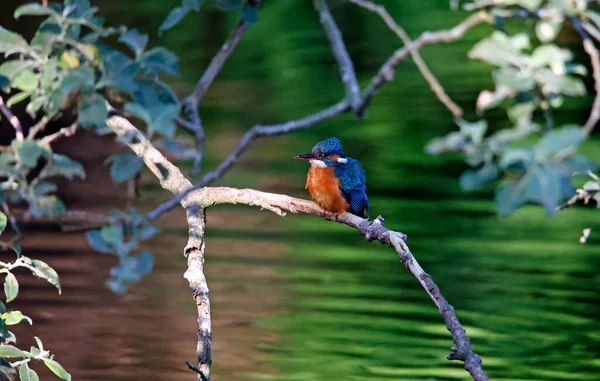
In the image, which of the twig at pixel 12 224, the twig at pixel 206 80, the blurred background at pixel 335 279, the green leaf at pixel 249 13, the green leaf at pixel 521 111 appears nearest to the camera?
the green leaf at pixel 521 111

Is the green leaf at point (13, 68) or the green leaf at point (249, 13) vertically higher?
the green leaf at point (249, 13)

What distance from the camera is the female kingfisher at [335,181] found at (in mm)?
3369

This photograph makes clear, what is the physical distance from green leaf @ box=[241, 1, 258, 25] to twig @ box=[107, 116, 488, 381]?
0.35 meters

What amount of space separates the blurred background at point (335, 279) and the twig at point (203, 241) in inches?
113

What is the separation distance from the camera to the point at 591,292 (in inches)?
259

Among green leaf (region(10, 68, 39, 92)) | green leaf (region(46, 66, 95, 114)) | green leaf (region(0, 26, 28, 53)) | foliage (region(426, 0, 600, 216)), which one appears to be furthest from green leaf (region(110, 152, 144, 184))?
foliage (region(426, 0, 600, 216))

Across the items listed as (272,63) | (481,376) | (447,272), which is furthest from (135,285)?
(272,63)

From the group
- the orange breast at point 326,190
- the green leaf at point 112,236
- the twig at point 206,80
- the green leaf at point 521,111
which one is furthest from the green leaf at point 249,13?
the orange breast at point 326,190

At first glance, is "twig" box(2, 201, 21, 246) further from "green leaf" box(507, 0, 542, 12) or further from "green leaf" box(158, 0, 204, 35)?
"green leaf" box(507, 0, 542, 12)

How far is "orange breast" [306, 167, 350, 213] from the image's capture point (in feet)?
10.9

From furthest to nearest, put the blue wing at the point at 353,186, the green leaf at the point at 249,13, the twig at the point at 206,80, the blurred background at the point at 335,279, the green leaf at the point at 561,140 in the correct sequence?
the blurred background at the point at 335,279, the blue wing at the point at 353,186, the twig at the point at 206,80, the green leaf at the point at 249,13, the green leaf at the point at 561,140

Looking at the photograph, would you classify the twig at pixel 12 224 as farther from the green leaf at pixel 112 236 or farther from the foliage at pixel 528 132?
the foliage at pixel 528 132

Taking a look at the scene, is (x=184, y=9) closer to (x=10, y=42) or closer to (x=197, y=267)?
(x=10, y=42)

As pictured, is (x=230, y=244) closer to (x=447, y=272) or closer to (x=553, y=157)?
(x=447, y=272)
